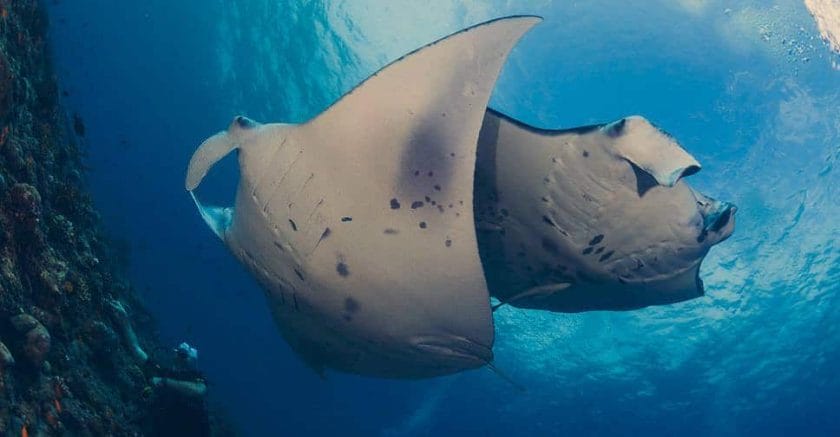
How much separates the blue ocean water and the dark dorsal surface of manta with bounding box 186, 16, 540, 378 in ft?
35.1

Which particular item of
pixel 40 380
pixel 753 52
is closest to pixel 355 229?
pixel 40 380

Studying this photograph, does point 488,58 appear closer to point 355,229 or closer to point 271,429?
point 355,229

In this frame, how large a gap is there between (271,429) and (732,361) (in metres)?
21.6

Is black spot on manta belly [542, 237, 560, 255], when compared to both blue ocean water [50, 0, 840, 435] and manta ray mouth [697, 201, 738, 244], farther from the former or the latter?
blue ocean water [50, 0, 840, 435]

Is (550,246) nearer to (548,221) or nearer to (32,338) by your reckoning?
(548,221)

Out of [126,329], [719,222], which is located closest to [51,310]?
[126,329]

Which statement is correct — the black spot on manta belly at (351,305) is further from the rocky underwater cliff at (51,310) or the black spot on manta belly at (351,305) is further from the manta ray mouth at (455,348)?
the rocky underwater cliff at (51,310)

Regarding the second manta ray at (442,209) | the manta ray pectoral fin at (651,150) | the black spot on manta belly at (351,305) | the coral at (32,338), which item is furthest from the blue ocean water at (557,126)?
the coral at (32,338)

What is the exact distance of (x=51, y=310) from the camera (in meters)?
4.58

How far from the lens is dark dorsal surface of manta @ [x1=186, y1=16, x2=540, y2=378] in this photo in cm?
298

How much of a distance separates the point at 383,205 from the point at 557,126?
12.2 m

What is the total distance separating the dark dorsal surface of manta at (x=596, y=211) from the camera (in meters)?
3.28

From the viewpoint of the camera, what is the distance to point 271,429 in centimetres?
2456

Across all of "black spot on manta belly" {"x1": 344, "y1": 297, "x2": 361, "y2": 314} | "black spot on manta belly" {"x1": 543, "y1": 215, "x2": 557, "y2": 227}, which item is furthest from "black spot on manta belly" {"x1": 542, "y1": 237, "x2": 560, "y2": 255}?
"black spot on manta belly" {"x1": 344, "y1": 297, "x2": 361, "y2": 314}
